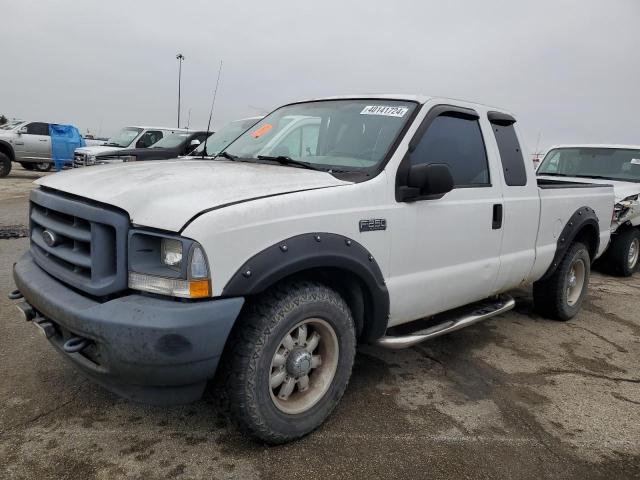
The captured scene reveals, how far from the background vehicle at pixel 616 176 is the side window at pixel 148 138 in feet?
33.2

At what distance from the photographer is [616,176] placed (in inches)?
306

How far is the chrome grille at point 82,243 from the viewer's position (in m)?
2.21

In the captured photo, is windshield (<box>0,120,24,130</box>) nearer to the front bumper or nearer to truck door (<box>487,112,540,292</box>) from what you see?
truck door (<box>487,112,540,292</box>)

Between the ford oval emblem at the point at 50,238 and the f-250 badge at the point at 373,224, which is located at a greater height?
the f-250 badge at the point at 373,224

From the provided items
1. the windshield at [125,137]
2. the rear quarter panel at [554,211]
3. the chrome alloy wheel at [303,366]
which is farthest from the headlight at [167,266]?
the windshield at [125,137]

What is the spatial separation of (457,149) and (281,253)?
1.79m

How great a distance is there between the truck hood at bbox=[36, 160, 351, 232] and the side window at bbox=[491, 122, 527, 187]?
1.77 m

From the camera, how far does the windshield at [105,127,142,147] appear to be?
48.0ft

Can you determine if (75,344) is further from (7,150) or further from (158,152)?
(7,150)

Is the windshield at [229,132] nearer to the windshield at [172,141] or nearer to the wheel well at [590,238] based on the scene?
the windshield at [172,141]

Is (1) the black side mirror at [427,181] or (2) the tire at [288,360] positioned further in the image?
(1) the black side mirror at [427,181]

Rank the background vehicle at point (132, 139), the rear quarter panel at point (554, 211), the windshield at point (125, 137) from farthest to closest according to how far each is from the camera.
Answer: the windshield at point (125, 137)
the background vehicle at point (132, 139)
the rear quarter panel at point (554, 211)

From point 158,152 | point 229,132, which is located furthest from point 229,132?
point 158,152

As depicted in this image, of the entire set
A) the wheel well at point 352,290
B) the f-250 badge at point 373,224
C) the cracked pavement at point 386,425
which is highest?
the f-250 badge at point 373,224
